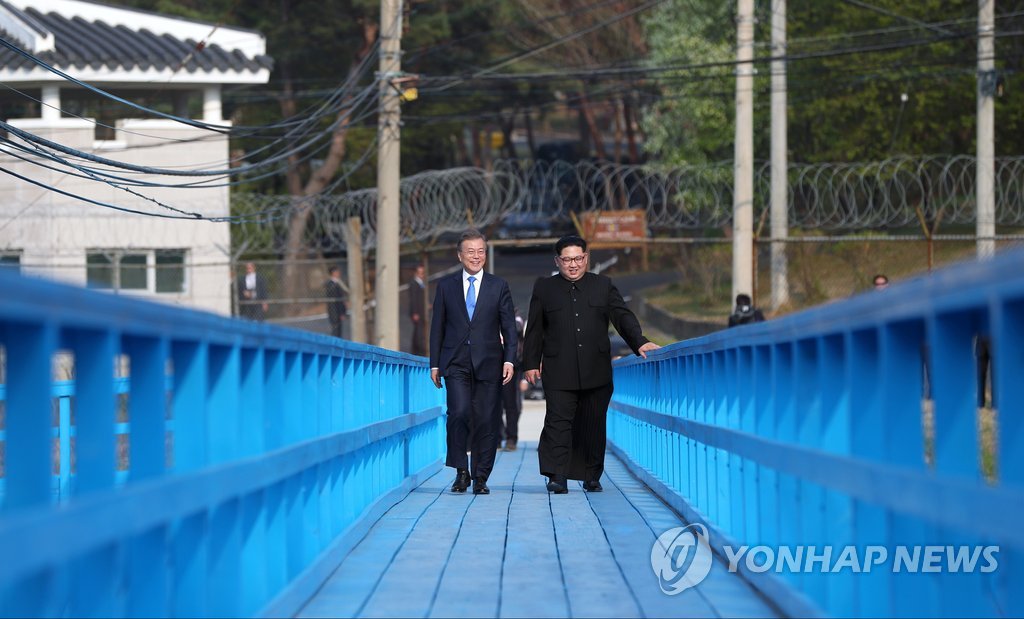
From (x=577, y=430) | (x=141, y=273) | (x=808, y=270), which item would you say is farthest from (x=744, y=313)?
(x=141, y=273)

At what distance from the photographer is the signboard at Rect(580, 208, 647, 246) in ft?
82.6

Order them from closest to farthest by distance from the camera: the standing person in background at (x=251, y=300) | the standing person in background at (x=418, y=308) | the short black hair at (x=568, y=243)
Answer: the short black hair at (x=568, y=243), the standing person in background at (x=418, y=308), the standing person in background at (x=251, y=300)

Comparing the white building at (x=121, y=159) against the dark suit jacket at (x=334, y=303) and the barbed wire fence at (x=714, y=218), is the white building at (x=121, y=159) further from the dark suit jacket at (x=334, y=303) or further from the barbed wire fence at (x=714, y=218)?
the dark suit jacket at (x=334, y=303)

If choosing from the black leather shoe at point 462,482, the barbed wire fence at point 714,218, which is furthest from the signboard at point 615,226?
the black leather shoe at point 462,482

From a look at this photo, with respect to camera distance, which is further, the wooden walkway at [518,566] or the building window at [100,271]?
the building window at [100,271]

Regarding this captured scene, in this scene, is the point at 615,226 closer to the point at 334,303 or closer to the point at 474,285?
the point at 334,303

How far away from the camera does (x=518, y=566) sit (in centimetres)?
711

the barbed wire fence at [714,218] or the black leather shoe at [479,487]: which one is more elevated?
the barbed wire fence at [714,218]

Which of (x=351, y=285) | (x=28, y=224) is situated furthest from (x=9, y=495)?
(x=28, y=224)

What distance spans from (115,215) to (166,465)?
79.9ft

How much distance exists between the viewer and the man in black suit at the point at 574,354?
11.1m

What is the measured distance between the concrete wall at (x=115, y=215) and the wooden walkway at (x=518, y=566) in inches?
713

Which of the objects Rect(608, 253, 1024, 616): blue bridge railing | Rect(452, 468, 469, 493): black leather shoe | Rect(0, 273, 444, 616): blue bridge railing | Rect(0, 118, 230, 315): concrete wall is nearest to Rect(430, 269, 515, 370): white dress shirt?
Rect(452, 468, 469, 493): black leather shoe

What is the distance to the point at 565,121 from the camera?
343 feet
